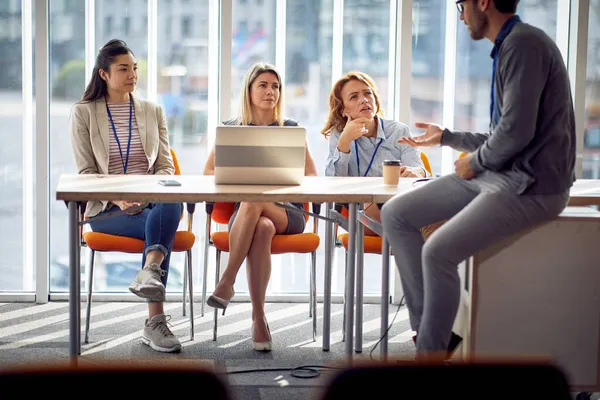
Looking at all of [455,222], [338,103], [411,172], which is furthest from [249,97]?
[455,222]

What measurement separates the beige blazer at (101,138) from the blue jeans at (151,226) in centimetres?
Result: 10

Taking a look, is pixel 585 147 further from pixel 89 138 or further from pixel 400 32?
pixel 89 138

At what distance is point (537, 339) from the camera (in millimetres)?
2926

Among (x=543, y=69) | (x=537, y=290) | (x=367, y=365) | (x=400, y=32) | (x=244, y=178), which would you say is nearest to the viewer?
(x=367, y=365)

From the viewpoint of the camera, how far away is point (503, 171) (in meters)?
2.79

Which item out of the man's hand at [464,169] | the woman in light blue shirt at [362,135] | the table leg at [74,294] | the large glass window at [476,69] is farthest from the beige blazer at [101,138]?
the large glass window at [476,69]

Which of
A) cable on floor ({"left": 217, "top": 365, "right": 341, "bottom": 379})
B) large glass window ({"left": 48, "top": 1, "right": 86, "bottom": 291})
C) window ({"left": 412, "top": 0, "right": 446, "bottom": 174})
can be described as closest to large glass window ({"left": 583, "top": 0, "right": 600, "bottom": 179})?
window ({"left": 412, "top": 0, "right": 446, "bottom": 174})

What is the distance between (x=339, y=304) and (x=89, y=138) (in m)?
1.74

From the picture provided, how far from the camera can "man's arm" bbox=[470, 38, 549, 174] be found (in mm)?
2654

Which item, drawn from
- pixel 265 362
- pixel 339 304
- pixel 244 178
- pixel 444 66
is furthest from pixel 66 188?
pixel 444 66

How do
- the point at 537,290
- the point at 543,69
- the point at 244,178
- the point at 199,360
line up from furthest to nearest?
the point at 199,360, the point at 244,178, the point at 537,290, the point at 543,69

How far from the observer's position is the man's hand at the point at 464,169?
9.40ft

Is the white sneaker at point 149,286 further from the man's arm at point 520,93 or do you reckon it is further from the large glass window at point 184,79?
the man's arm at point 520,93

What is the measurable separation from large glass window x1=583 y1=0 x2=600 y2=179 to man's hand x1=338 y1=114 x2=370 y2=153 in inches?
66.1
